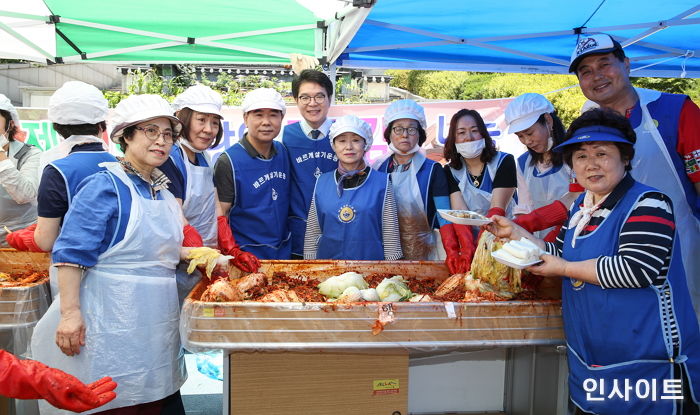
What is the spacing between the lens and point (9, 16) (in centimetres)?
501

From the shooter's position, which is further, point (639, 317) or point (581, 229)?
point (581, 229)

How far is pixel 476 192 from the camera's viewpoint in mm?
3508

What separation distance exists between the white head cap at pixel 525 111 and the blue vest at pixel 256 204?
147cm

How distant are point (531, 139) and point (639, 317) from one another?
5.60 ft

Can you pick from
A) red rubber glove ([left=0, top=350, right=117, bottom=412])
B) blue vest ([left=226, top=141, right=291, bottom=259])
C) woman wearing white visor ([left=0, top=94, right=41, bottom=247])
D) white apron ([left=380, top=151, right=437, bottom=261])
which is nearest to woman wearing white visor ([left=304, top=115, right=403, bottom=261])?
white apron ([left=380, top=151, right=437, bottom=261])

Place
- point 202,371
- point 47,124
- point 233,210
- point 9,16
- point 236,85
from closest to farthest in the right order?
1. point 233,210
2. point 202,371
3. point 9,16
4. point 47,124
5. point 236,85

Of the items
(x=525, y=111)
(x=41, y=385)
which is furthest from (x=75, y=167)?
(x=525, y=111)

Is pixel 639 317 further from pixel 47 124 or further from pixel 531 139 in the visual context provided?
pixel 47 124

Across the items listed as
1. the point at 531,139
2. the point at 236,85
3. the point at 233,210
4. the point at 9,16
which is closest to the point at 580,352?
the point at 531,139

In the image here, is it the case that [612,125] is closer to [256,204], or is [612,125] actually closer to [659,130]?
[659,130]

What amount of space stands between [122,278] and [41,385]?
1.92 feet

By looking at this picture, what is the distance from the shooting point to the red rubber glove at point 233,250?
107 inches

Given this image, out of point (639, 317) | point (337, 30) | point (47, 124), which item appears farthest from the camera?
point (47, 124)

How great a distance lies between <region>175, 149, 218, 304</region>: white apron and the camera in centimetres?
309
